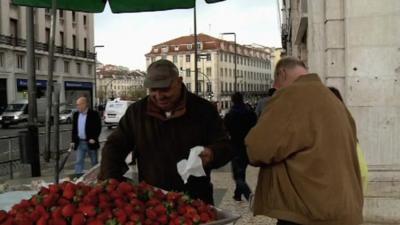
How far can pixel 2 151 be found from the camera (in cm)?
1214

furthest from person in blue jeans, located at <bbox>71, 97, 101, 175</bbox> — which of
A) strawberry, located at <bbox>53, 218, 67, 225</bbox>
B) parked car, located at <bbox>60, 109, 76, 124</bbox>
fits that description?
parked car, located at <bbox>60, 109, 76, 124</bbox>

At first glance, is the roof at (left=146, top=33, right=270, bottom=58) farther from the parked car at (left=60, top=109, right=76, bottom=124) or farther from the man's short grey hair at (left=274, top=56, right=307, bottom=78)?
the man's short grey hair at (left=274, top=56, right=307, bottom=78)

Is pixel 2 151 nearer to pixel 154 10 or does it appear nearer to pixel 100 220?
pixel 154 10

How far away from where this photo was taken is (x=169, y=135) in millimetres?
3533

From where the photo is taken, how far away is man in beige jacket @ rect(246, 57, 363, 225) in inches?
115

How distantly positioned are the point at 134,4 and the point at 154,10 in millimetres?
240

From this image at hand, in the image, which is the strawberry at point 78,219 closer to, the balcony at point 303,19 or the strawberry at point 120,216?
the strawberry at point 120,216

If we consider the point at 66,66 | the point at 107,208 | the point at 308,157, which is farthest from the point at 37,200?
the point at 66,66

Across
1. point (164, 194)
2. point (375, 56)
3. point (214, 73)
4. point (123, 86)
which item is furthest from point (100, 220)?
point (123, 86)

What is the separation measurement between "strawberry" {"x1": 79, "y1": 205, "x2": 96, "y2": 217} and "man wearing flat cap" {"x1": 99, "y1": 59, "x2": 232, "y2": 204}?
87 centimetres

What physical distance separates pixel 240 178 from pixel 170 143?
5379mm

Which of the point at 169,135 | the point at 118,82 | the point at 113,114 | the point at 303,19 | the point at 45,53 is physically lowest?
the point at 113,114

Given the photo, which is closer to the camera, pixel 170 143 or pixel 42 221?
pixel 42 221

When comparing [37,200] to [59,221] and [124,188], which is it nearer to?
[59,221]
